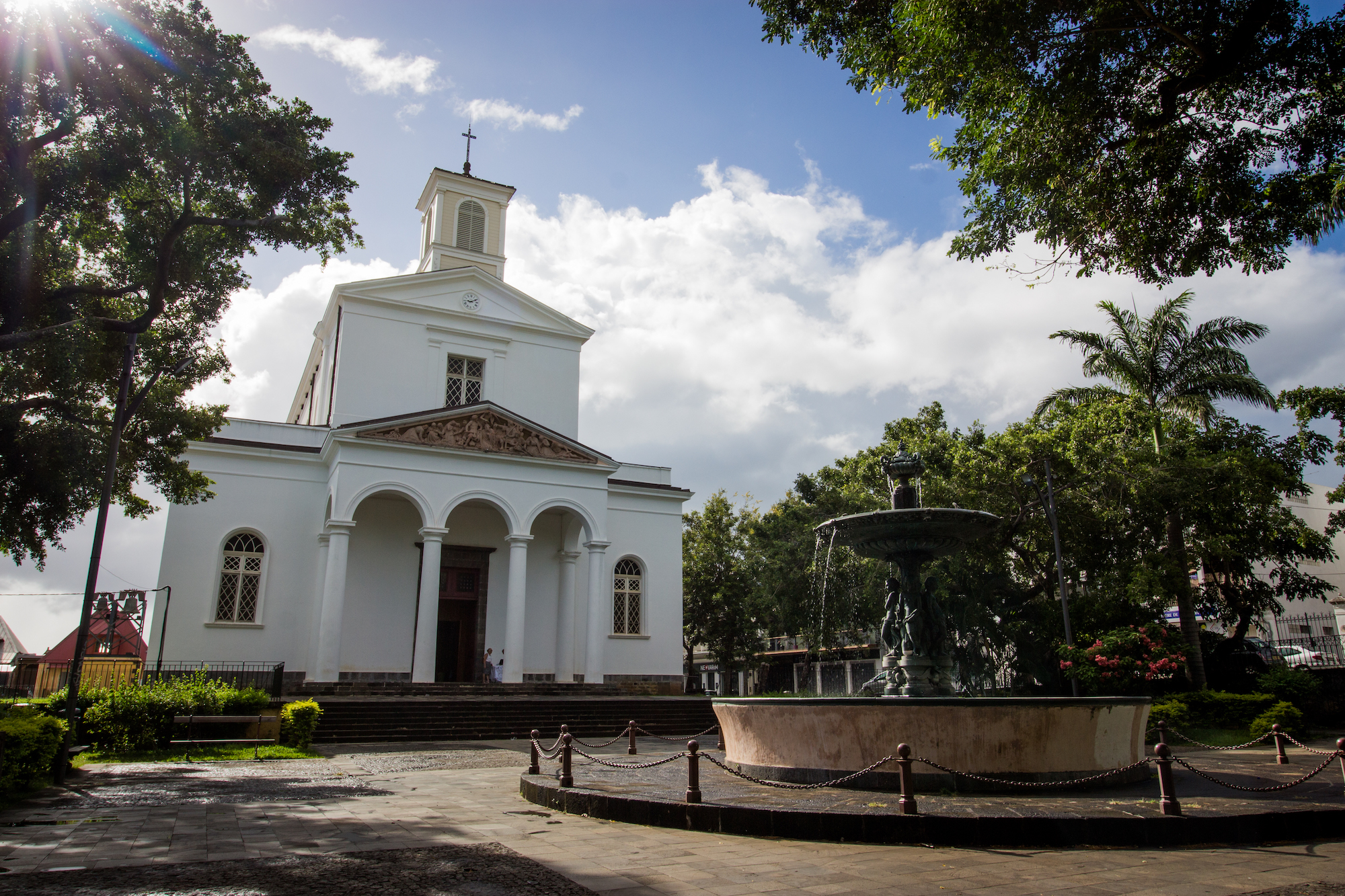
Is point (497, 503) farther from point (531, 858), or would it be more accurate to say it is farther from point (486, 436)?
point (531, 858)

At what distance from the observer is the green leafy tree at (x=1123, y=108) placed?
8445 millimetres

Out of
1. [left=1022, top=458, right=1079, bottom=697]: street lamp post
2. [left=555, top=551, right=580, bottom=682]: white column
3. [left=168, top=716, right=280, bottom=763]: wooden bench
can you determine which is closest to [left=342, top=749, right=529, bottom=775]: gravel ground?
[left=168, top=716, right=280, bottom=763]: wooden bench

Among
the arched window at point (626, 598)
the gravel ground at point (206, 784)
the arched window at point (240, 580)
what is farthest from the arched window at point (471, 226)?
the gravel ground at point (206, 784)

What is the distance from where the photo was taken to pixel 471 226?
31.6m

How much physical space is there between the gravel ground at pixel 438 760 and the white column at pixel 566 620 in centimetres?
914

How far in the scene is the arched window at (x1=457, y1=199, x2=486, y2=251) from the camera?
31359 millimetres

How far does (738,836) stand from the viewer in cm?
733

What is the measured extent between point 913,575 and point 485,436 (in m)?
15.6

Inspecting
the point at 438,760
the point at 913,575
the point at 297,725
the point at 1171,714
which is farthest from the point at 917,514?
the point at 297,725

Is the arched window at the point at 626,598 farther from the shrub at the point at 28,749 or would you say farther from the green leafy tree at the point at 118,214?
the shrub at the point at 28,749

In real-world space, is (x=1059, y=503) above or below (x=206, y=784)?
above

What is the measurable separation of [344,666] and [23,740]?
1390 cm

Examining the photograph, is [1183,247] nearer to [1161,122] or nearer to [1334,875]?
→ [1161,122]

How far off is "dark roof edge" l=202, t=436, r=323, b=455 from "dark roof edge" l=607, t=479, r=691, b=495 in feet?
30.8
